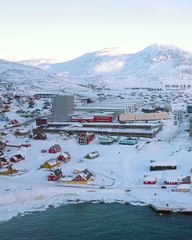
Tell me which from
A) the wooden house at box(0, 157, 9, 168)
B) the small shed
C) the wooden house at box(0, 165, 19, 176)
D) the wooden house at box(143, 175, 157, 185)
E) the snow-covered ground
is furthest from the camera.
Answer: the wooden house at box(0, 157, 9, 168)

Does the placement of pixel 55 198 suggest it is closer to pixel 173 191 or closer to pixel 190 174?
pixel 173 191

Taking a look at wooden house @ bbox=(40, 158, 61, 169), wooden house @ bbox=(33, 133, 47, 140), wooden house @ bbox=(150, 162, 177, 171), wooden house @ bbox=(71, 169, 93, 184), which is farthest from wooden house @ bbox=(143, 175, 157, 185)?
wooden house @ bbox=(33, 133, 47, 140)

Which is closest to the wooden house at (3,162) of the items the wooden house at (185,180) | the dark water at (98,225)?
the dark water at (98,225)

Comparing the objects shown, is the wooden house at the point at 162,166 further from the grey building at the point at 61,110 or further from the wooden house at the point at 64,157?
the grey building at the point at 61,110

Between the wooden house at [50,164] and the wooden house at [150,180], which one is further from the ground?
the wooden house at [50,164]

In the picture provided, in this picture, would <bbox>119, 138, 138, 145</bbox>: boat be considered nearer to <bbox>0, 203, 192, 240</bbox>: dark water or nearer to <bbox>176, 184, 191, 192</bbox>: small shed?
<bbox>176, 184, 191, 192</bbox>: small shed

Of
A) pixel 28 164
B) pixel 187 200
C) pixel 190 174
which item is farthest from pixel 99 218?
pixel 28 164
